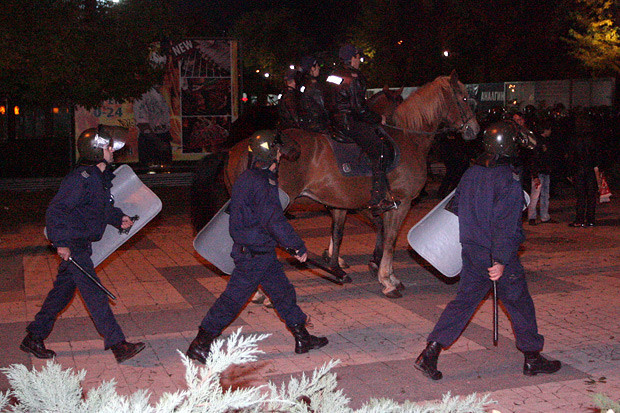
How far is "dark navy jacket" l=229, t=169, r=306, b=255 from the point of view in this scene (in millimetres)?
5652

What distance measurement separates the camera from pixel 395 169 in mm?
8609

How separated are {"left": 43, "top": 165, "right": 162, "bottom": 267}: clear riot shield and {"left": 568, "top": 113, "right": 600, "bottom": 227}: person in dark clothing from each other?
29.9 feet

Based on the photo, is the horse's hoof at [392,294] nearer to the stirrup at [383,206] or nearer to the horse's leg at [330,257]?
the stirrup at [383,206]

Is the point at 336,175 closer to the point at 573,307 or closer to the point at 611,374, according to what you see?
the point at 573,307

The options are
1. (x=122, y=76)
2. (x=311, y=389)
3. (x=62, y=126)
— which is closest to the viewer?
(x=311, y=389)

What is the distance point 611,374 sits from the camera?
5.58 m

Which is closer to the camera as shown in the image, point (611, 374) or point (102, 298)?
point (611, 374)

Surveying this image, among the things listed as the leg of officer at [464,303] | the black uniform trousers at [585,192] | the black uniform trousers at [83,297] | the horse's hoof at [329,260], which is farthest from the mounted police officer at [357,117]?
the black uniform trousers at [585,192]

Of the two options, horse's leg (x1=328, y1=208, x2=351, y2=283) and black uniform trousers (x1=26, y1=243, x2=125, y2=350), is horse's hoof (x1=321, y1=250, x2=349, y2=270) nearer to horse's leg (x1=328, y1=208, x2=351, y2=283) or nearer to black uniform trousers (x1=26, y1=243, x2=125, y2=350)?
horse's leg (x1=328, y1=208, x2=351, y2=283)

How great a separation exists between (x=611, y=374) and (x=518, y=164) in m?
1.94

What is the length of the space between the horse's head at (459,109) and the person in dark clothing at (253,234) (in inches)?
152

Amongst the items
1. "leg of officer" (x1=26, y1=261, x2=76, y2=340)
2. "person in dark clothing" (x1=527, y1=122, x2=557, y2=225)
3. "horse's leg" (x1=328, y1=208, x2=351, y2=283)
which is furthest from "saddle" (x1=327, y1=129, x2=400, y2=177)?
"person in dark clothing" (x1=527, y1=122, x2=557, y2=225)

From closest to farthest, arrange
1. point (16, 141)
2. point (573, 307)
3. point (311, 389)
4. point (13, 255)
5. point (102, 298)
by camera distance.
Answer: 1. point (311, 389)
2. point (102, 298)
3. point (573, 307)
4. point (13, 255)
5. point (16, 141)

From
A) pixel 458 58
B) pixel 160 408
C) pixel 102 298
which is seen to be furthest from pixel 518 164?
pixel 458 58
